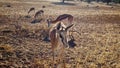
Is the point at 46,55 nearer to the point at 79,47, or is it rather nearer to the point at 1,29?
the point at 79,47

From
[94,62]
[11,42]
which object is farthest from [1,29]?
[94,62]

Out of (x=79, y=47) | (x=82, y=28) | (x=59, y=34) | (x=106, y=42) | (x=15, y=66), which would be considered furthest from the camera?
(x=82, y=28)

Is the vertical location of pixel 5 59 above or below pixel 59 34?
below

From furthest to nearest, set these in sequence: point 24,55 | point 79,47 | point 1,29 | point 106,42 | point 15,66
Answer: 1. point 1,29
2. point 106,42
3. point 79,47
4. point 24,55
5. point 15,66

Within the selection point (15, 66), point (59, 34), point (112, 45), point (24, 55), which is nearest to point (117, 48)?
point (112, 45)

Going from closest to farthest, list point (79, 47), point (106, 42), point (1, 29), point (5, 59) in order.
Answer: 1. point (5, 59)
2. point (79, 47)
3. point (106, 42)
4. point (1, 29)

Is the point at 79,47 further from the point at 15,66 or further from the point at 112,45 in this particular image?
the point at 15,66

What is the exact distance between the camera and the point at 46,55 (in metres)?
9.39

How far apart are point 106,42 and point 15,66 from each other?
219 inches

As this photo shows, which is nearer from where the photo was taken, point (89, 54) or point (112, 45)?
point (89, 54)

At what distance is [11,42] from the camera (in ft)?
36.3

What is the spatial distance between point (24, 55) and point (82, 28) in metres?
7.08

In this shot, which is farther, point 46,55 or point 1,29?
point 1,29

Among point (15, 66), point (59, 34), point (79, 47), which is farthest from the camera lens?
point (79, 47)
